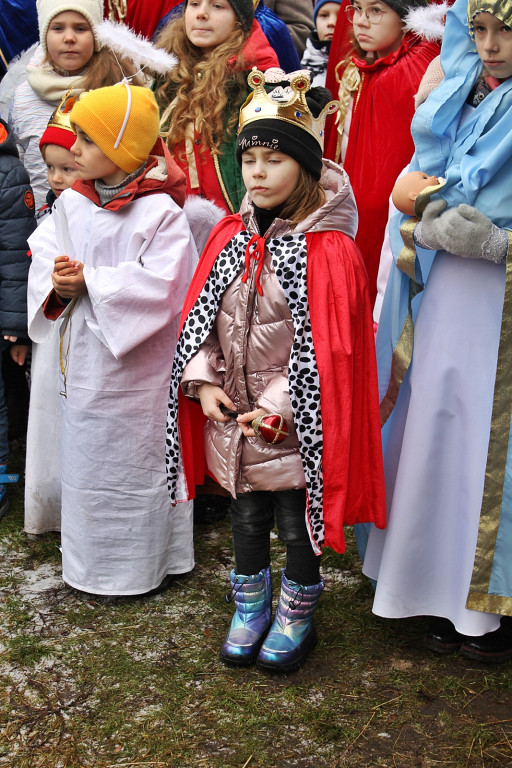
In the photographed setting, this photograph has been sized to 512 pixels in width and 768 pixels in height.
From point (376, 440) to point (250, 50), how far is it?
216cm

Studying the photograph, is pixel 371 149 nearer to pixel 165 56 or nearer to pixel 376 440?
pixel 165 56

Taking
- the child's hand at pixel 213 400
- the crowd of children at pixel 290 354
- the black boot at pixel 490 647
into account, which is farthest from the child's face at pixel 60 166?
the black boot at pixel 490 647

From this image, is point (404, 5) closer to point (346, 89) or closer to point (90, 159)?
point (346, 89)

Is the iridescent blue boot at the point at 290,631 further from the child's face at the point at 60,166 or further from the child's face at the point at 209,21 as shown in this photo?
the child's face at the point at 209,21

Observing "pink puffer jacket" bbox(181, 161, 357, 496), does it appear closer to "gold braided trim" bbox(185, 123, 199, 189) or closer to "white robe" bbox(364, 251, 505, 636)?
"white robe" bbox(364, 251, 505, 636)

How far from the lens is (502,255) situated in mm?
2850

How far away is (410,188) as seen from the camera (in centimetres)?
303

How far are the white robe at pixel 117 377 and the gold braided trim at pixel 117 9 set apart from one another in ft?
6.53

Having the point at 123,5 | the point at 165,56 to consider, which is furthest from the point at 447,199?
the point at 123,5

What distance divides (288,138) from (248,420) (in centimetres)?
90

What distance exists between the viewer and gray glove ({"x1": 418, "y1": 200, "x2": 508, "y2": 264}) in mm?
2804

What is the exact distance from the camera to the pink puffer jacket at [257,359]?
2914 mm

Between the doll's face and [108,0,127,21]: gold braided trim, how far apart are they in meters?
2.68

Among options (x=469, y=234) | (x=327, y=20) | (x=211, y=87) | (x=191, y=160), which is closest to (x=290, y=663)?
(x=469, y=234)
